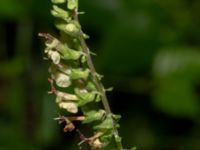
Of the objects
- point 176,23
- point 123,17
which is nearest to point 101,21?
point 123,17

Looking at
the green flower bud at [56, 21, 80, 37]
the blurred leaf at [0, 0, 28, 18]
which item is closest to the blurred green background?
the blurred leaf at [0, 0, 28, 18]

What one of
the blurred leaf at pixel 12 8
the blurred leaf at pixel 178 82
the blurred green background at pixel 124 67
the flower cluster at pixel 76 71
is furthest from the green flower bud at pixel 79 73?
the blurred leaf at pixel 12 8

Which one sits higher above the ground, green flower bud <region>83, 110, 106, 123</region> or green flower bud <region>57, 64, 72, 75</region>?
green flower bud <region>57, 64, 72, 75</region>

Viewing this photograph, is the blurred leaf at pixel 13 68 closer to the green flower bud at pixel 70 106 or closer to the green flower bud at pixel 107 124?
the green flower bud at pixel 70 106

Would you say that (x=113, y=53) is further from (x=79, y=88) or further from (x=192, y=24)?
(x=79, y=88)


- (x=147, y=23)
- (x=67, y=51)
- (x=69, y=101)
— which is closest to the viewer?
(x=67, y=51)

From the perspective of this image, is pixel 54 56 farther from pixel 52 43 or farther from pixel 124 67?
pixel 124 67

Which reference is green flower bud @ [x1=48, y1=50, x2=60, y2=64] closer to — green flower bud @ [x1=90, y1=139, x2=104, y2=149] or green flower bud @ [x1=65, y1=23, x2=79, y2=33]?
green flower bud @ [x1=65, y1=23, x2=79, y2=33]
